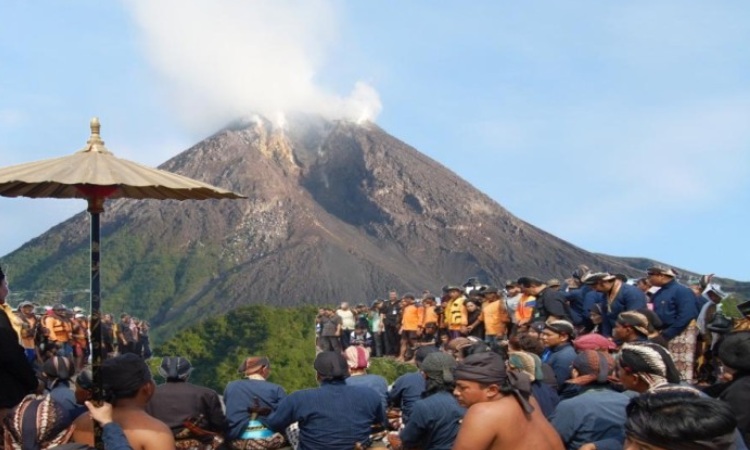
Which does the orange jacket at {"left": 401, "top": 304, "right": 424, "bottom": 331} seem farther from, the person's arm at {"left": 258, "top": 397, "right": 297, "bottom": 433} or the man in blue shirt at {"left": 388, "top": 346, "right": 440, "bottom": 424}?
the person's arm at {"left": 258, "top": 397, "right": 297, "bottom": 433}

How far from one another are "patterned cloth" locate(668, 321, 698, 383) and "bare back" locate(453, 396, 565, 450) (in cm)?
619

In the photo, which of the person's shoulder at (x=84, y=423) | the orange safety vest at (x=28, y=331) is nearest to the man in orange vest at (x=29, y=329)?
the orange safety vest at (x=28, y=331)

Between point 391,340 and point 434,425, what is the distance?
19.4 m

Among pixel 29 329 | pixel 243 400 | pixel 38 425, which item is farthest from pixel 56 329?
pixel 38 425

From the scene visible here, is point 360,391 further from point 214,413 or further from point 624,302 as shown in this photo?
point 624,302

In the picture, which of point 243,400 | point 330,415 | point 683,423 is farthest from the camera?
point 243,400

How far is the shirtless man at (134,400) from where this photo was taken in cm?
488

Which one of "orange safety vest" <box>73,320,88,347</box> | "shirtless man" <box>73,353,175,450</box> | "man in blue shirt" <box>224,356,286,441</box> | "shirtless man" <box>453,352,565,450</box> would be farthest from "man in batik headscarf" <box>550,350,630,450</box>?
"orange safety vest" <box>73,320,88,347</box>

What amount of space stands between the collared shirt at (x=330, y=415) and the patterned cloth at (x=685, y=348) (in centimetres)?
466

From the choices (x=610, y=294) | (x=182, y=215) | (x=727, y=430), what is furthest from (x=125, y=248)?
(x=727, y=430)

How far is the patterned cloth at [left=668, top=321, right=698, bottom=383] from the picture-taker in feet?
35.3

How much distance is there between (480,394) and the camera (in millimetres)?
5133

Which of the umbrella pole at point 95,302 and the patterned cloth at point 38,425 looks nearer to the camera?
the patterned cloth at point 38,425

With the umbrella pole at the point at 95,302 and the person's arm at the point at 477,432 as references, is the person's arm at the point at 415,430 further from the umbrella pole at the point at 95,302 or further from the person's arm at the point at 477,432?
the umbrella pole at the point at 95,302
